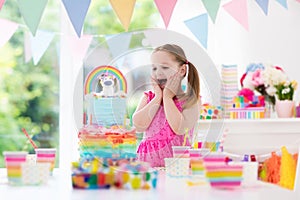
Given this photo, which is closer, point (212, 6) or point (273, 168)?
point (212, 6)

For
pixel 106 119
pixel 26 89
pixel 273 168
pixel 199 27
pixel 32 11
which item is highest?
pixel 199 27

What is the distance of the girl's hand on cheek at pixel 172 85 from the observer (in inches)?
59.8

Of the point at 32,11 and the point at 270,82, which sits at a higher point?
the point at 32,11

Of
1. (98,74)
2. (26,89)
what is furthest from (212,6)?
(26,89)

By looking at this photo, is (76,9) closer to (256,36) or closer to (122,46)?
(122,46)

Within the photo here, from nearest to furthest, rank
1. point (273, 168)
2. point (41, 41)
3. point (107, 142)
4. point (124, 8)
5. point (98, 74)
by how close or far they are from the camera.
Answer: point (107, 142), point (98, 74), point (124, 8), point (273, 168), point (41, 41)

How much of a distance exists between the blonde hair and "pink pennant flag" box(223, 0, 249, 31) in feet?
4.41

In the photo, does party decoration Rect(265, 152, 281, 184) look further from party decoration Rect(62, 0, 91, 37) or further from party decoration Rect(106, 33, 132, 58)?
party decoration Rect(62, 0, 91, 37)

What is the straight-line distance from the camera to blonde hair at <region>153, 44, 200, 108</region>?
149 centimetres

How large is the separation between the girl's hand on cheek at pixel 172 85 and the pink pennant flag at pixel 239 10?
132 cm

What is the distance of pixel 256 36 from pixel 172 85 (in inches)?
61.7

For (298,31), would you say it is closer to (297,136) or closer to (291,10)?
(291,10)

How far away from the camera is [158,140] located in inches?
61.3

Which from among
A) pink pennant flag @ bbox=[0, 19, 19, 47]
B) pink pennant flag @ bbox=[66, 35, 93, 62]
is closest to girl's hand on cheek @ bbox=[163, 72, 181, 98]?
pink pennant flag @ bbox=[0, 19, 19, 47]
